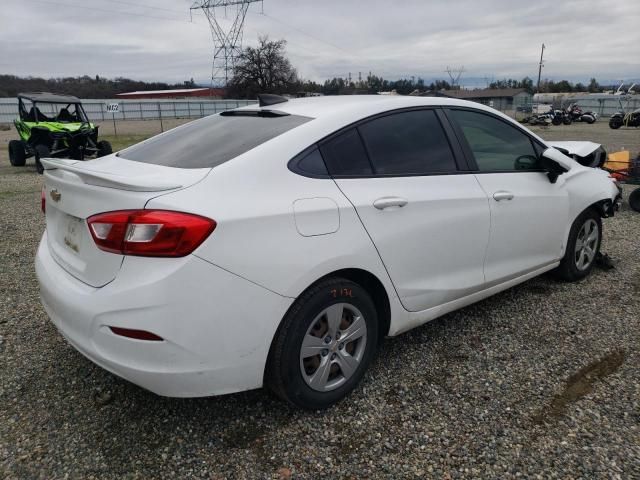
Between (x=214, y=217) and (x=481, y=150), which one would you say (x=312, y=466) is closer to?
(x=214, y=217)

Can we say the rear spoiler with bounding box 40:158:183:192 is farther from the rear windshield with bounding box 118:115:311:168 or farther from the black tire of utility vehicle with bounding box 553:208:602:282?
the black tire of utility vehicle with bounding box 553:208:602:282

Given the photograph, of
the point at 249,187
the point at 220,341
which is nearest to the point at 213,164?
the point at 249,187

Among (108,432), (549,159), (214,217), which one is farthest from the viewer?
(549,159)

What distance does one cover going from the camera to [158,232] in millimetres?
2088

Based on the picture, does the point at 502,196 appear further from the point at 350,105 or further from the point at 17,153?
the point at 17,153

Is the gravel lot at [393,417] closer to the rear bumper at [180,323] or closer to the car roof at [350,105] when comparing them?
the rear bumper at [180,323]

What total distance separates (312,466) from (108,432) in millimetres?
1043

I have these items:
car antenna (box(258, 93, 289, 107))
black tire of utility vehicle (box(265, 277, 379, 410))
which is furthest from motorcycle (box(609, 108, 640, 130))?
black tire of utility vehicle (box(265, 277, 379, 410))

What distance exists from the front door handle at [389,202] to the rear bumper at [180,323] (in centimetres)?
74

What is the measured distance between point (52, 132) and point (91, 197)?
12751 mm

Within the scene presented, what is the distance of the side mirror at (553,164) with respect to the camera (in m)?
3.74

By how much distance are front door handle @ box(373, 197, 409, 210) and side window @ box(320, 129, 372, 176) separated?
0.57 ft

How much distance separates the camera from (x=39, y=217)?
7.74 m

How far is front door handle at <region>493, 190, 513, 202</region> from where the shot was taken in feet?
10.9
